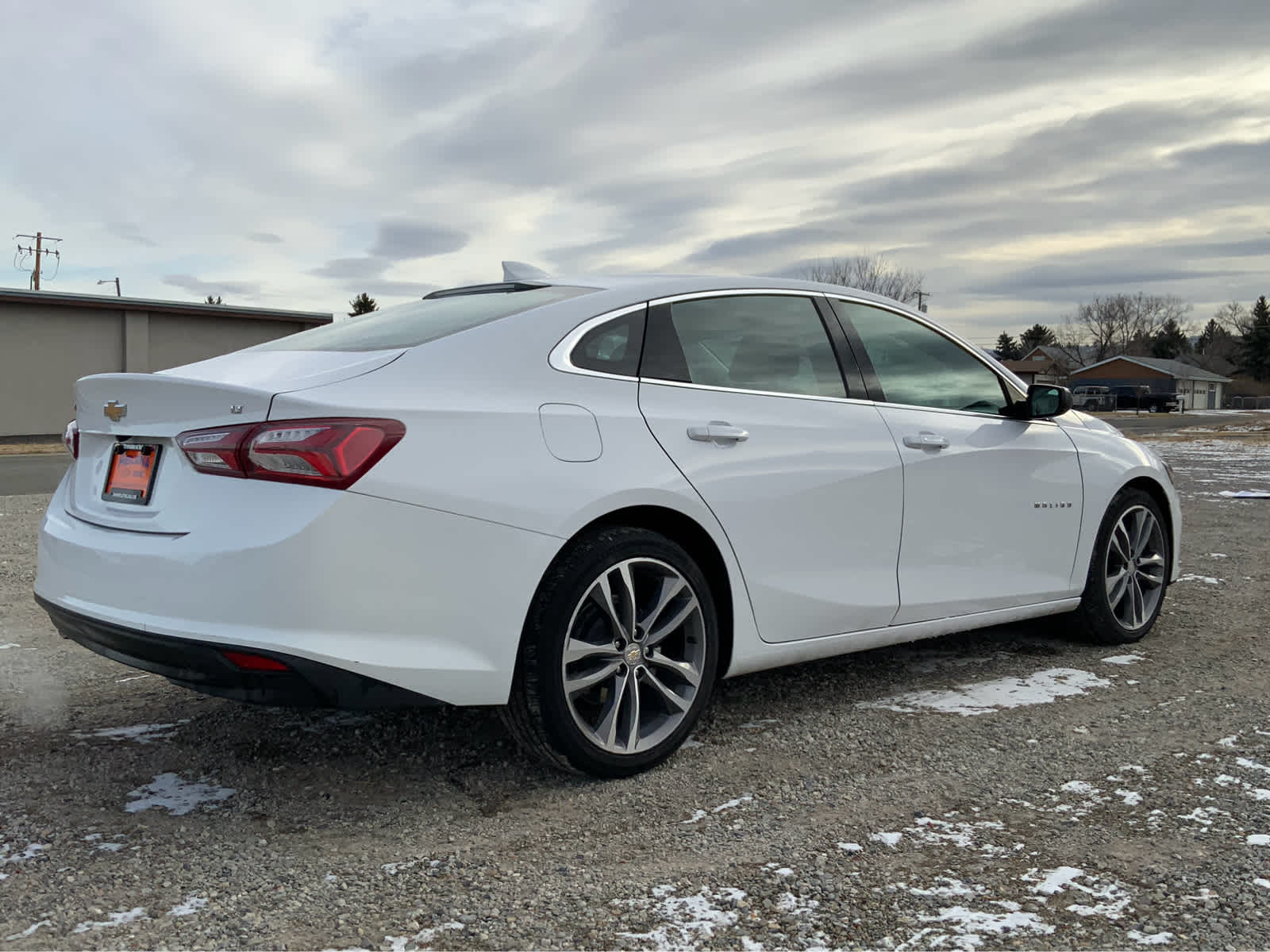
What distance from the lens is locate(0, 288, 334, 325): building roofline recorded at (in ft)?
86.3

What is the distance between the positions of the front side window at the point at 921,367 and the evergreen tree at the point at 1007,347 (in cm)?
13073

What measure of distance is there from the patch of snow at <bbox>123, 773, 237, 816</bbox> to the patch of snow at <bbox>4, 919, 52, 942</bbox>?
67 cm

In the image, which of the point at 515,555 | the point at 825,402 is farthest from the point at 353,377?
the point at 825,402

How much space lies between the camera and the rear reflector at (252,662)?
278 centimetres

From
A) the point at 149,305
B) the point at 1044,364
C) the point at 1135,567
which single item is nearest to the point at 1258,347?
the point at 1044,364

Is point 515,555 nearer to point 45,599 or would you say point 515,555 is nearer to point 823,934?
point 823,934

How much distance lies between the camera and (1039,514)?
470 centimetres

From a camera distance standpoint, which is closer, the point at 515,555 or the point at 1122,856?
the point at 1122,856

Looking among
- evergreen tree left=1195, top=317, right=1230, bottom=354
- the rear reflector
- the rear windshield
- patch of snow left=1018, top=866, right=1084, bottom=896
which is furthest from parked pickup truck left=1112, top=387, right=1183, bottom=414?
the rear reflector

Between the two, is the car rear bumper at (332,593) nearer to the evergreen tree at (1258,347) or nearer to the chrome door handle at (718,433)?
the chrome door handle at (718,433)

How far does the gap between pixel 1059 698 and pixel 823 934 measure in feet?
7.55

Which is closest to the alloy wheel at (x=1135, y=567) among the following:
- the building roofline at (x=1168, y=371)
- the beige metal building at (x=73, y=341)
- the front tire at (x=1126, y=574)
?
the front tire at (x=1126, y=574)

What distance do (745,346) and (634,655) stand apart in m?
1.22

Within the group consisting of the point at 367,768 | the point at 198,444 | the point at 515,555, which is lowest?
the point at 367,768
